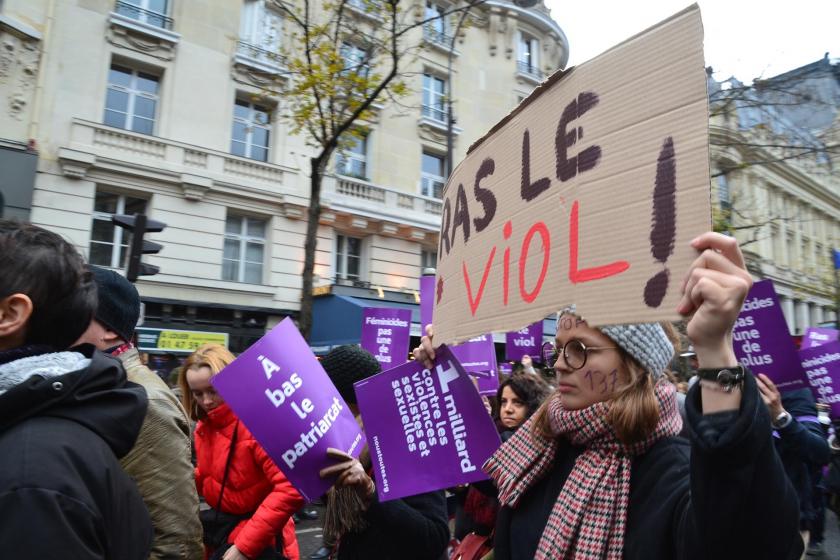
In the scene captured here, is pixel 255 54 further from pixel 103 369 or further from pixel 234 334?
pixel 103 369

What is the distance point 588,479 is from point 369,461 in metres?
1.20

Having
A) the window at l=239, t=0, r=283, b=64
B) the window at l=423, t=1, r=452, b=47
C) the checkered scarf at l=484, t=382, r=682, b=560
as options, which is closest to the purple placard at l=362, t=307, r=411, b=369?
the checkered scarf at l=484, t=382, r=682, b=560

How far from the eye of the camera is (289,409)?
2.24 m

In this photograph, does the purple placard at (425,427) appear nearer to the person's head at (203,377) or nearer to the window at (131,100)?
the person's head at (203,377)

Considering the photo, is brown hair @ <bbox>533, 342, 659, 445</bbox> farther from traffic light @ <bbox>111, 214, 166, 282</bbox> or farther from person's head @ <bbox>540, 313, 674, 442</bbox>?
traffic light @ <bbox>111, 214, 166, 282</bbox>

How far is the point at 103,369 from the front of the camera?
133 centimetres

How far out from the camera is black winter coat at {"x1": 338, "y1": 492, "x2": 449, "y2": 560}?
2.29m

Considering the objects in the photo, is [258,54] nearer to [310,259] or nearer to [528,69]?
[310,259]

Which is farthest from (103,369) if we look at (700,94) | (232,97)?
(232,97)

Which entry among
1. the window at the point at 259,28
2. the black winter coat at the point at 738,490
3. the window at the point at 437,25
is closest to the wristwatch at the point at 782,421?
the black winter coat at the point at 738,490

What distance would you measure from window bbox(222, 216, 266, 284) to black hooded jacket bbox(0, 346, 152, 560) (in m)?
13.5

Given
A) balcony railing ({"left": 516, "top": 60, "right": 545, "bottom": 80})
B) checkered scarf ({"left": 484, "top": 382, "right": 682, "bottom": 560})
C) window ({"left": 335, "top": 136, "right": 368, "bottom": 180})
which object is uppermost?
balcony railing ({"left": 516, "top": 60, "right": 545, "bottom": 80})

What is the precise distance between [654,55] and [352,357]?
200cm

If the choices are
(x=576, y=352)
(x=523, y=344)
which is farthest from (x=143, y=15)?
(x=576, y=352)
